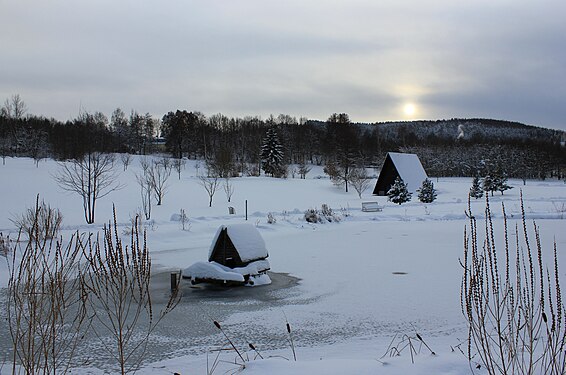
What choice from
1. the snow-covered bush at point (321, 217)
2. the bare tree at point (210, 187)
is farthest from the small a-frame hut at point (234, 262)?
the bare tree at point (210, 187)

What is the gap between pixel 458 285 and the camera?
9961mm

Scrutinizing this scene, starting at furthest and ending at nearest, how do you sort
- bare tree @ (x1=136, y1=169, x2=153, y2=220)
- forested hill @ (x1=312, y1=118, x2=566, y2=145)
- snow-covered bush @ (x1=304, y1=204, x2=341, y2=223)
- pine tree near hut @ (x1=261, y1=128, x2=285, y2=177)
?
forested hill @ (x1=312, y1=118, x2=566, y2=145) < pine tree near hut @ (x1=261, y1=128, x2=285, y2=177) < bare tree @ (x1=136, y1=169, x2=153, y2=220) < snow-covered bush @ (x1=304, y1=204, x2=341, y2=223)

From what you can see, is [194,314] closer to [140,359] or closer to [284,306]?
[284,306]

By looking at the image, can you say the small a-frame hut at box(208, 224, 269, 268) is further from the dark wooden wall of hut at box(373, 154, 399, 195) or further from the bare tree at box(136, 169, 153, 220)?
the dark wooden wall of hut at box(373, 154, 399, 195)

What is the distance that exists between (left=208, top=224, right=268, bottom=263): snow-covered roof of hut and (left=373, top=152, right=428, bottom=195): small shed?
1385 inches

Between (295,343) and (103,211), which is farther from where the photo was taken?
(103,211)

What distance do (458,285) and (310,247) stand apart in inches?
261

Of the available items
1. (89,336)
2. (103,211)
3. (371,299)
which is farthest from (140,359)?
(103,211)

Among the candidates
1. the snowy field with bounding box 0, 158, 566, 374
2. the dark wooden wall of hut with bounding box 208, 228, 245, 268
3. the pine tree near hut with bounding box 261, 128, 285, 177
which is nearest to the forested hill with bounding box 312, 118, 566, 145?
the pine tree near hut with bounding box 261, 128, 285, 177

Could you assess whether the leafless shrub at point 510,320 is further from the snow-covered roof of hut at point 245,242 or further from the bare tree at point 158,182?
the bare tree at point 158,182

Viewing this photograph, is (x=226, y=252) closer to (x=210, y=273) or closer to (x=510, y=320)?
(x=210, y=273)

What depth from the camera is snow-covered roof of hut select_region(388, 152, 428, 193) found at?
149 feet

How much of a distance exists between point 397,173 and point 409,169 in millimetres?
2805

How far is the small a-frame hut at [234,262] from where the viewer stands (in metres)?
10.4
